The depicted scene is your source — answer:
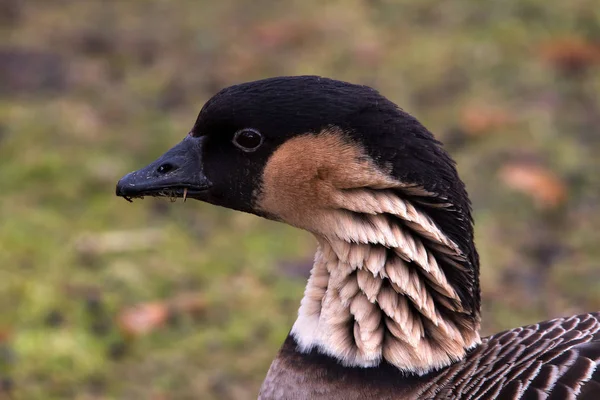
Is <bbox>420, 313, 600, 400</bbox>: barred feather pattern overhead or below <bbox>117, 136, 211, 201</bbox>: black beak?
below

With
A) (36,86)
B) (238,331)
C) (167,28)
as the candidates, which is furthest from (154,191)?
(167,28)

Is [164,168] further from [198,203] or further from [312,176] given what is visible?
[198,203]

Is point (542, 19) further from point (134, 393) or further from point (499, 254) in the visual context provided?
point (134, 393)

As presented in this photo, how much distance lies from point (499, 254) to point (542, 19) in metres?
3.43

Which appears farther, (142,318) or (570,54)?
(570,54)

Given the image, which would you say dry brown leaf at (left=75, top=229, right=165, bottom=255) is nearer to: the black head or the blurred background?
the blurred background

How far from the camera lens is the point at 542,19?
853cm

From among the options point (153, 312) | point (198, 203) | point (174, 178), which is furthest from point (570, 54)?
point (174, 178)

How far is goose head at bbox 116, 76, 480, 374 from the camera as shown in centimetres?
319

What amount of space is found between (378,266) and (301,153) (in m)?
0.48

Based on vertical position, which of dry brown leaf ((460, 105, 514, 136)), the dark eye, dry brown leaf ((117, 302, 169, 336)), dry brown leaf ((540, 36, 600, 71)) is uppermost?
dry brown leaf ((540, 36, 600, 71))

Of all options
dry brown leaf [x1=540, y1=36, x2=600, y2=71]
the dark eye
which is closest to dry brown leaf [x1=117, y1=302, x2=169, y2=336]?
the dark eye

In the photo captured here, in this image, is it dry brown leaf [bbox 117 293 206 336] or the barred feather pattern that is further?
dry brown leaf [bbox 117 293 206 336]

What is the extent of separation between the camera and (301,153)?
10.8ft
